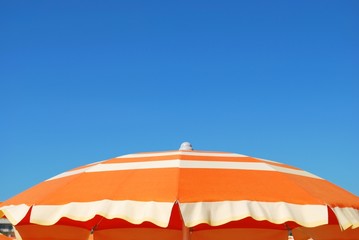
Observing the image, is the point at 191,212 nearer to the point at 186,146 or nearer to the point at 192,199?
the point at 192,199

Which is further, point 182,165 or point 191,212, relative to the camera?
point 182,165

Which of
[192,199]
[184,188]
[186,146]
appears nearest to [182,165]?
[184,188]

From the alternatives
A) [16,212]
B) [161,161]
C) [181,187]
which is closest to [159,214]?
[181,187]

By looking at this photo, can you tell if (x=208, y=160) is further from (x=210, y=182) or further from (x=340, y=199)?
(x=340, y=199)

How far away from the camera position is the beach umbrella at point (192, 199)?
10.5 ft

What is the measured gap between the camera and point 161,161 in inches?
167

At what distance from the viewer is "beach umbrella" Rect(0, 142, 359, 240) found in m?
3.21

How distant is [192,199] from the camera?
3191mm

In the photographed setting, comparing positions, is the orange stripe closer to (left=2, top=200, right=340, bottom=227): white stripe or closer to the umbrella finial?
(left=2, top=200, right=340, bottom=227): white stripe

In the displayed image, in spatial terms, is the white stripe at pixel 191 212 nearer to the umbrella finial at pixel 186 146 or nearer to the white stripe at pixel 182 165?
the white stripe at pixel 182 165

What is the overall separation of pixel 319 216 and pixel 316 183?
43.5 inches

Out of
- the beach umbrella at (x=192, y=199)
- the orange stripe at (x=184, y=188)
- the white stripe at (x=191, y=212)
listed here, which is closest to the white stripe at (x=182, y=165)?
the beach umbrella at (x=192, y=199)

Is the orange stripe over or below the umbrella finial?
below

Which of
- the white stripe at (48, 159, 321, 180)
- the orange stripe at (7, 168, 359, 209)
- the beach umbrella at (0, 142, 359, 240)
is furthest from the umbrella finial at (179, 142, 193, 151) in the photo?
the orange stripe at (7, 168, 359, 209)
